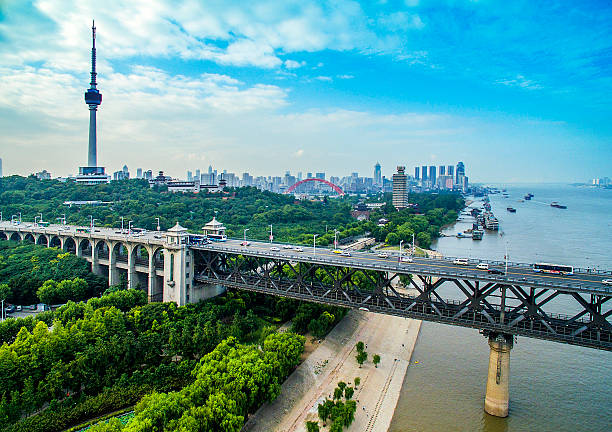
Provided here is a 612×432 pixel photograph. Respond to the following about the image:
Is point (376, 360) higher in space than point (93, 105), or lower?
lower

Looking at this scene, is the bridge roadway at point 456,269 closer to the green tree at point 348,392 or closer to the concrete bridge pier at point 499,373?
the concrete bridge pier at point 499,373

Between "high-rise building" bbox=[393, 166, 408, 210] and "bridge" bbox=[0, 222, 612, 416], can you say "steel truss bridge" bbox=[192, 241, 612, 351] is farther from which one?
"high-rise building" bbox=[393, 166, 408, 210]

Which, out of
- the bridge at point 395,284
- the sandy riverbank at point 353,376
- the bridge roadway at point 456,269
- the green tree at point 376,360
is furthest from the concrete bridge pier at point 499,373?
the green tree at point 376,360

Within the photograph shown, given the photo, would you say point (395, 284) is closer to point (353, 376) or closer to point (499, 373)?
point (353, 376)

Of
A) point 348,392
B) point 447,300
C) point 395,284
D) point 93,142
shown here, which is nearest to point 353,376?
point 348,392

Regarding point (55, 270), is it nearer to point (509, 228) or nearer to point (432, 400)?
point (432, 400)

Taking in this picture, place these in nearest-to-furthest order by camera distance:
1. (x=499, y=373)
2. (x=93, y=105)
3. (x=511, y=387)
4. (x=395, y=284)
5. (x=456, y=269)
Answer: (x=499, y=373) → (x=511, y=387) → (x=456, y=269) → (x=395, y=284) → (x=93, y=105)
